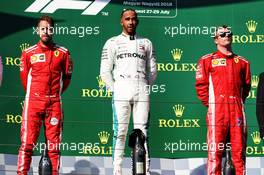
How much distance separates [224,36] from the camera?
24.9 feet

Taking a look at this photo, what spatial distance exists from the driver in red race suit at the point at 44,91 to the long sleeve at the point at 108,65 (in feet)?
1.00

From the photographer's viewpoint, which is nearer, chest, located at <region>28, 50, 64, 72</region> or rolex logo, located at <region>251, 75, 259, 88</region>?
chest, located at <region>28, 50, 64, 72</region>

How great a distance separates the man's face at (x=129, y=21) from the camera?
24.5 ft

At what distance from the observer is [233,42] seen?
8461mm

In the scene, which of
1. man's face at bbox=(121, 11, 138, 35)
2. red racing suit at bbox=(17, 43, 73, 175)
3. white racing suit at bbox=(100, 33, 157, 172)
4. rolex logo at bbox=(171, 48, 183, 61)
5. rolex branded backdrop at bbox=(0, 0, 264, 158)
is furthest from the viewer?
rolex logo at bbox=(171, 48, 183, 61)

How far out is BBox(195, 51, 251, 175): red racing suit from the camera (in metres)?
7.33

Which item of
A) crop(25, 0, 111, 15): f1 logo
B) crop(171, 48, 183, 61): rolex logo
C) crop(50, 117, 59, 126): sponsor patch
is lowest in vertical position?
crop(50, 117, 59, 126): sponsor patch

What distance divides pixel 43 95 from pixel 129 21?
0.98 metres

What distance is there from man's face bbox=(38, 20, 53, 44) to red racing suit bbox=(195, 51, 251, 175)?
4.43ft

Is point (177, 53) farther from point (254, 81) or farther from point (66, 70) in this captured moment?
point (66, 70)

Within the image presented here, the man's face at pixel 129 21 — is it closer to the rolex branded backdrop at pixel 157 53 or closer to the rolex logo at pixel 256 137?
the rolex branded backdrop at pixel 157 53

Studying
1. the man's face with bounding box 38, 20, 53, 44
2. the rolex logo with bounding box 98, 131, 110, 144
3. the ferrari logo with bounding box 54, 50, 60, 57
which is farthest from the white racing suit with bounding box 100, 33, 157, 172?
the rolex logo with bounding box 98, 131, 110, 144

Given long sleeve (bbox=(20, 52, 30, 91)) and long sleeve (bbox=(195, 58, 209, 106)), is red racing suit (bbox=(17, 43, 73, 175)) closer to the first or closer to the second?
Answer: long sleeve (bbox=(20, 52, 30, 91))

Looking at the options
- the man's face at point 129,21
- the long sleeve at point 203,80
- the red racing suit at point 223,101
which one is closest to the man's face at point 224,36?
the red racing suit at point 223,101
